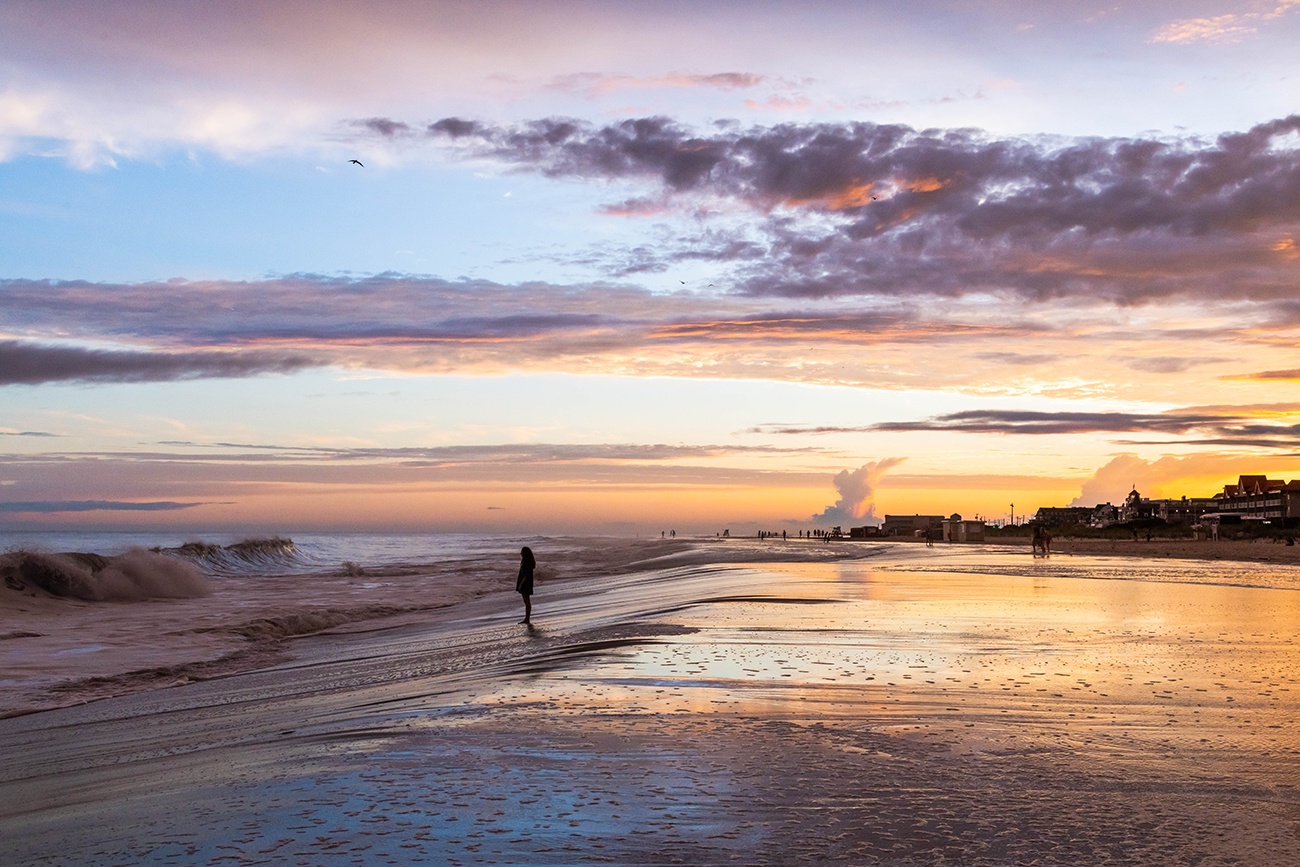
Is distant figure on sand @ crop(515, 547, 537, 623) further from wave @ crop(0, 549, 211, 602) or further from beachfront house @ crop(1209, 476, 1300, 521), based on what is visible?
beachfront house @ crop(1209, 476, 1300, 521)

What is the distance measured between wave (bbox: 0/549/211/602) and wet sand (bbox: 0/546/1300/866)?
21860 millimetres

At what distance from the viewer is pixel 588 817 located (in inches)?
241

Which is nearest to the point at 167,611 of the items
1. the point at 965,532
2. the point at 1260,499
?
the point at 965,532

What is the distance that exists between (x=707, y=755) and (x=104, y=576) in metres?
33.7

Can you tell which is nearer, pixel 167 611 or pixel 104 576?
pixel 167 611

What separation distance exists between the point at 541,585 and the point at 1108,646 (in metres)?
26.9

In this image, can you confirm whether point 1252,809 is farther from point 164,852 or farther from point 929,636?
point 929,636

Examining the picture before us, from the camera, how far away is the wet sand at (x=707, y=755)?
18.8ft

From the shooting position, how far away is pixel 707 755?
7582 mm

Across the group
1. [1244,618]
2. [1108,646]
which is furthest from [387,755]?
[1244,618]

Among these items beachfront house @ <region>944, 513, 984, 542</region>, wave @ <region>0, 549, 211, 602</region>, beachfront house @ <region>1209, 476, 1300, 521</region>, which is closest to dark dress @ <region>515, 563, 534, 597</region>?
wave @ <region>0, 549, 211, 602</region>

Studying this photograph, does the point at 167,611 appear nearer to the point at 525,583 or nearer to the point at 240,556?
the point at 525,583

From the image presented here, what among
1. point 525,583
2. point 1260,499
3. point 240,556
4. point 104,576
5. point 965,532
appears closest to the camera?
point 525,583

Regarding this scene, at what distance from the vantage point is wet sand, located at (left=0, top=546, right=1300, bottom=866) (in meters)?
5.74
